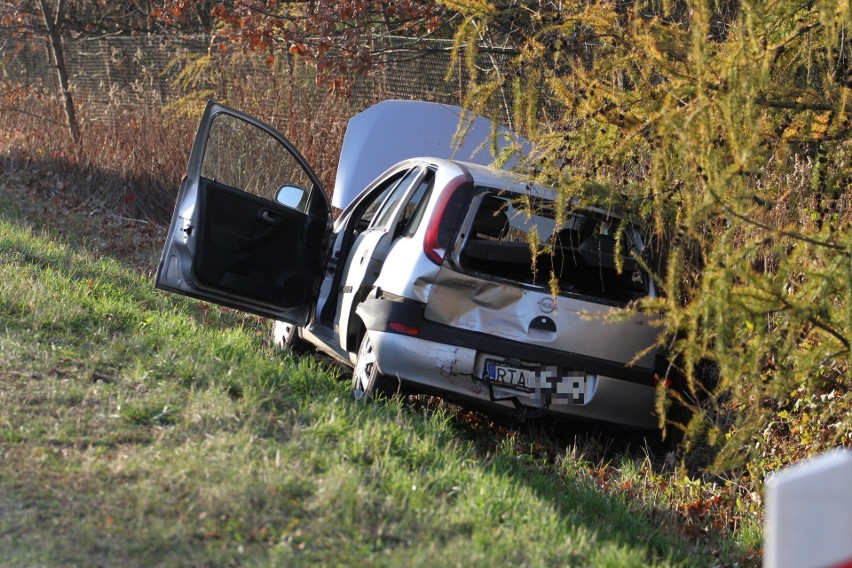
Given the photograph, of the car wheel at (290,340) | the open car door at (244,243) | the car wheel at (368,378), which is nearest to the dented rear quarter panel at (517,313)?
the car wheel at (368,378)

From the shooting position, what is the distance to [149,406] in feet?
18.6

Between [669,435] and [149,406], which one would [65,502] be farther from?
[669,435]

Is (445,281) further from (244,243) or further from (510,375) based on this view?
(244,243)

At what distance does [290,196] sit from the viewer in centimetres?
788

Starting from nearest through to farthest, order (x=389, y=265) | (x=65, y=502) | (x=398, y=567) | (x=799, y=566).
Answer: (x=799, y=566)
(x=398, y=567)
(x=65, y=502)
(x=389, y=265)

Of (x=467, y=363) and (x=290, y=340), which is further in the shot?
(x=290, y=340)

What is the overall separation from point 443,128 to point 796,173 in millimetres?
3951

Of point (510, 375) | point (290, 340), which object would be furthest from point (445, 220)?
point (290, 340)

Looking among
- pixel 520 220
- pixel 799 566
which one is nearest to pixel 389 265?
pixel 520 220

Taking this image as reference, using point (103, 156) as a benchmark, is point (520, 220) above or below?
above

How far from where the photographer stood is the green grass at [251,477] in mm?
4180

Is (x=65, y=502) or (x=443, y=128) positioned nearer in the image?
(x=65, y=502)

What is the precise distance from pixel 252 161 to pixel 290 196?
6.20m

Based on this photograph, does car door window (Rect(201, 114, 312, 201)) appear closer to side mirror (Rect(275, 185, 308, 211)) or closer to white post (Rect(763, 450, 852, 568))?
side mirror (Rect(275, 185, 308, 211))
